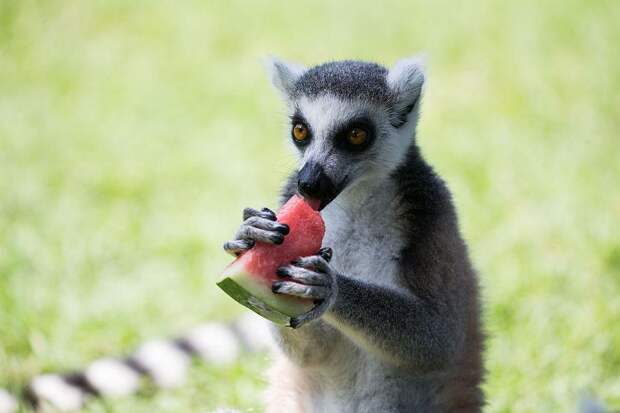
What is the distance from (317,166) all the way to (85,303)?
284cm

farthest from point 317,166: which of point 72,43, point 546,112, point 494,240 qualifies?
point 72,43

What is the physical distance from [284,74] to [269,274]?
128 cm

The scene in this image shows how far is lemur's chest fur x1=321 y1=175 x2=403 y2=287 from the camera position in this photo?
3311mm

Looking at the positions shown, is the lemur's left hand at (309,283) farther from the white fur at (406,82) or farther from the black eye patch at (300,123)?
the white fur at (406,82)

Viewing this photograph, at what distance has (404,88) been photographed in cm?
347

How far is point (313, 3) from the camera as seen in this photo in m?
10.4

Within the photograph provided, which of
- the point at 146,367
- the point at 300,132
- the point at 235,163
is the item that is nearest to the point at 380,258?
the point at 300,132

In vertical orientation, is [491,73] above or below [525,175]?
above

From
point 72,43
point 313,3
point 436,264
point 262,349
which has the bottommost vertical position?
point 436,264

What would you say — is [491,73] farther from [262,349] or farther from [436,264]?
[436,264]

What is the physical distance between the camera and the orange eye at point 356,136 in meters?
3.30

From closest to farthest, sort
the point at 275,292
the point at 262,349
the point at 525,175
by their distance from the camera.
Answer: the point at 275,292 < the point at 262,349 < the point at 525,175

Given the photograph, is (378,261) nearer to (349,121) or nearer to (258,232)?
(349,121)

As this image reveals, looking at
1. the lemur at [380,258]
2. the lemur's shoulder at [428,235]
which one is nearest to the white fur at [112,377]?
the lemur at [380,258]
